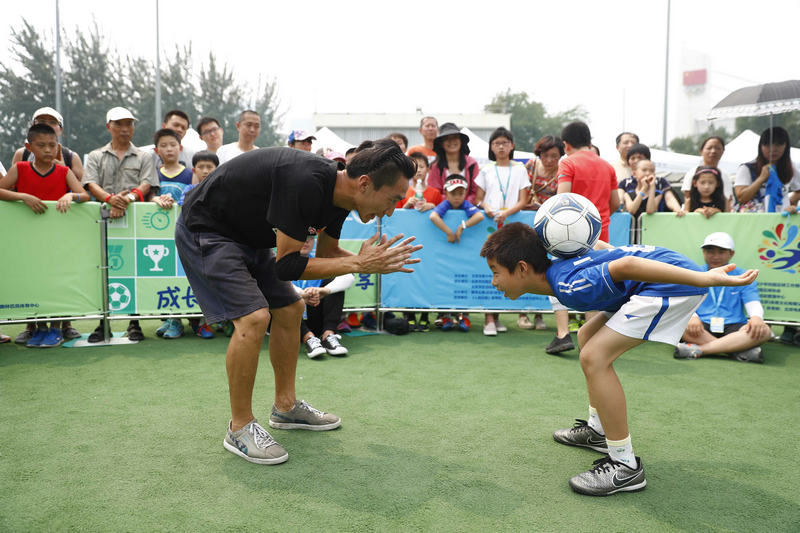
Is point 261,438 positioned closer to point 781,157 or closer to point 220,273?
point 220,273

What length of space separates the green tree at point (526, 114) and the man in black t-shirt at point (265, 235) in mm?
62106

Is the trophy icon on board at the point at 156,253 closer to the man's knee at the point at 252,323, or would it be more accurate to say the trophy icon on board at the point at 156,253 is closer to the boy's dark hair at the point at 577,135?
the man's knee at the point at 252,323

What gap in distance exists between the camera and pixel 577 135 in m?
5.56

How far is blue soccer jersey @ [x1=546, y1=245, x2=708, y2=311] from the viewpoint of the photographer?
2680 millimetres

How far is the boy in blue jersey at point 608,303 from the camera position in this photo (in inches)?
110

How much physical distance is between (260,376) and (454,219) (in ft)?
10.1

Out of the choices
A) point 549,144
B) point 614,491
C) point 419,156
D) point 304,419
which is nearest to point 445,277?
point 419,156

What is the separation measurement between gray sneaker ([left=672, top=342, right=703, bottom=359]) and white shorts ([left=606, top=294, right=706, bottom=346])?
310cm

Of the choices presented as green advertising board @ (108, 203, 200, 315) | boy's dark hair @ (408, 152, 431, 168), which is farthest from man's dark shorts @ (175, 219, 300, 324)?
boy's dark hair @ (408, 152, 431, 168)

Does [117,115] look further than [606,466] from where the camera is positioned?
Answer: Yes

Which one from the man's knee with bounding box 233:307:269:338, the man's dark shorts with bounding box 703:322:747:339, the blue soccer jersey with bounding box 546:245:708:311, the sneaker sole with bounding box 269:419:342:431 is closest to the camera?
the blue soccer jersey with bounding box 546:245:708:311

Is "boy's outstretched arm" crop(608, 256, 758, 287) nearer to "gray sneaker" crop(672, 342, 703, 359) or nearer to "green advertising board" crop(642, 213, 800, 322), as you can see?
"gray sneaker" crop(672, 342, 703, 359)

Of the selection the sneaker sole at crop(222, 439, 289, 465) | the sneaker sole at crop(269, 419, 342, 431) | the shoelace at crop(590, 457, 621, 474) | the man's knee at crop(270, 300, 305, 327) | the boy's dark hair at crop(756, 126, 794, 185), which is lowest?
the sneaker sole at crop(269, 419, 342, 431)

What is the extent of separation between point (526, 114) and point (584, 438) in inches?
2574
